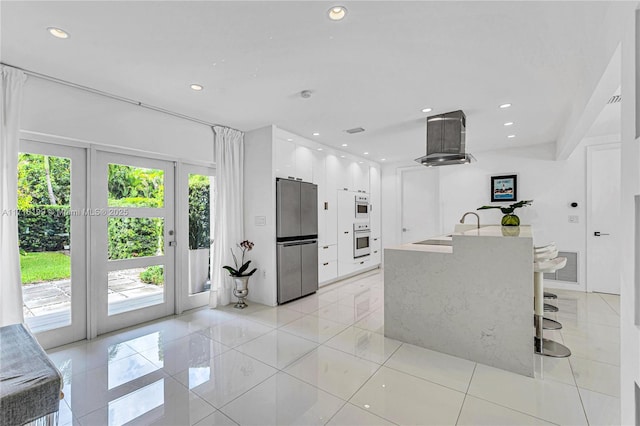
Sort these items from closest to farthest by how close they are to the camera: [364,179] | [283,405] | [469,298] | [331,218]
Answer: [283,405]
[469,298]
[331,218]
[364,179]

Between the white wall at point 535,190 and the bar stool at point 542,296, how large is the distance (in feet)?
9.36

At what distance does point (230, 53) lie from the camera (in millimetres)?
2266

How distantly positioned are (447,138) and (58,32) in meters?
3.90

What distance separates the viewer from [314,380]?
221cm

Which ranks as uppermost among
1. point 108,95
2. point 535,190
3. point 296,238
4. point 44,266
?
point 108,95

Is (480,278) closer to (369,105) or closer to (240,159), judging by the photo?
(369,105)

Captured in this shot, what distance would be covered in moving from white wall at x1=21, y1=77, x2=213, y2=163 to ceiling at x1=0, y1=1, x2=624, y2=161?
0.64ft

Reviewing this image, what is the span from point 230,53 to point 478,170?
521 centimetres

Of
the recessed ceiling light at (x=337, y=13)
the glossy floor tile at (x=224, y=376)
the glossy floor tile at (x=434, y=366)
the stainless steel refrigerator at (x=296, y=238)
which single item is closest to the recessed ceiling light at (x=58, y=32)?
the recessed ceiling light at (x=337, y=13)

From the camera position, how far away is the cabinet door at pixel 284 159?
4.13m

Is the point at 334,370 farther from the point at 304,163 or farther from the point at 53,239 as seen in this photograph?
the point at 304,163

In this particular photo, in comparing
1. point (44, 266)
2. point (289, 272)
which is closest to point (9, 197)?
point (44, 266)

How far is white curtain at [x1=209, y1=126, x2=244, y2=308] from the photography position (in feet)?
13.3

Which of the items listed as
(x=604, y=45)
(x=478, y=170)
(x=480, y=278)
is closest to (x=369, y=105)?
(x=604, y=45)
